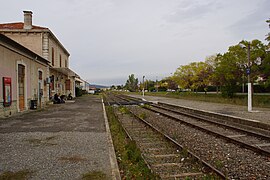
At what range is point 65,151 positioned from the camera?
18.1 feet

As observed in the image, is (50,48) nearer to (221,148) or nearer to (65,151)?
(65,151)

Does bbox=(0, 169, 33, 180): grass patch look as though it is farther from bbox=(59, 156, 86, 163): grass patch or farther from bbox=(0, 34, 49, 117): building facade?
bbox=(0, 34, 49, 117): building facade

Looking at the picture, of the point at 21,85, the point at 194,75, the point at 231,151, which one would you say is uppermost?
the point at 194,75

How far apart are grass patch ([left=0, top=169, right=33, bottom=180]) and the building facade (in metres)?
8.57

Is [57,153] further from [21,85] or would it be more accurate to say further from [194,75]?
[194,75]

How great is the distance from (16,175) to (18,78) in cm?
1152

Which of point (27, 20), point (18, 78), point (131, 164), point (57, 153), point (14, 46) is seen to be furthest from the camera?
point (27, 20)

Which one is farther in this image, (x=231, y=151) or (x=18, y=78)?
(x=18, y=78)

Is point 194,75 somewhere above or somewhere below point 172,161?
above

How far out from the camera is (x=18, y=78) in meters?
13.9

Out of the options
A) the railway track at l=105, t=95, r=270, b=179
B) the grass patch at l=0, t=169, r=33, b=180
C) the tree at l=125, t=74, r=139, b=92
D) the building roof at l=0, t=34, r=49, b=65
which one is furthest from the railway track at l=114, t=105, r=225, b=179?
the tree at l=125, t=74, r=139, b=92

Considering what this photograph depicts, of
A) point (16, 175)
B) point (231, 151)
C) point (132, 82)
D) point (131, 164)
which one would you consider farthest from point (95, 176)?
point (132, 82)

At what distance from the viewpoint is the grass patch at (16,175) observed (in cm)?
379

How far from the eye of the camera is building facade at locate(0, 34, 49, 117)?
1152cm
